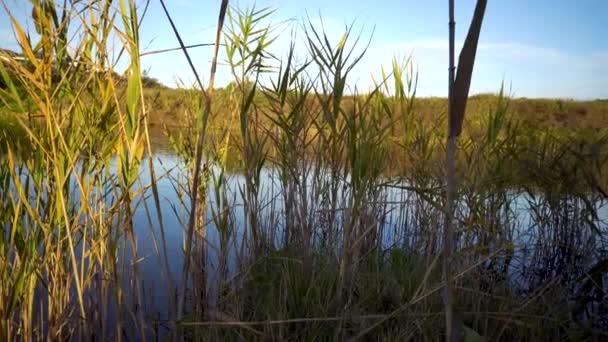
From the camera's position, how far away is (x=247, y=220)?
2125 mm

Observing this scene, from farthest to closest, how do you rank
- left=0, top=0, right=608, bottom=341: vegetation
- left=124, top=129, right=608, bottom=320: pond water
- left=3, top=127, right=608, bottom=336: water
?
left=124, top=129, right=608, bottom=320: pond water → left=3, top=127, right=608, bottom=336: water → left=0, top=0, right=608, bottom=341: vegetation

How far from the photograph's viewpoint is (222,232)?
1.77m

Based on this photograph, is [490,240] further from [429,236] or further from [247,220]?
[247,220]

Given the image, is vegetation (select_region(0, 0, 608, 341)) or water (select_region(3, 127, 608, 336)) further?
water (select_region(3, 127, 608, 336))

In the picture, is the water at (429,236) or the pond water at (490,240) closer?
the water at (429,236)

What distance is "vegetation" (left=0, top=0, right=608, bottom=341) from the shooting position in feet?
3.55

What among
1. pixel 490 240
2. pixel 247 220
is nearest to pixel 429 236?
pixel 490 240

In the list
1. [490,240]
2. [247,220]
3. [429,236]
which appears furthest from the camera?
[490,240]

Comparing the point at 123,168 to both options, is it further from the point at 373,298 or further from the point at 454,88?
the point at 373,298

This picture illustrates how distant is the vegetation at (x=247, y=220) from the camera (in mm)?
1081

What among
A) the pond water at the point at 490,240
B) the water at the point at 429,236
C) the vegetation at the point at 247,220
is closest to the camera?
the vegetation at the point at 247,220

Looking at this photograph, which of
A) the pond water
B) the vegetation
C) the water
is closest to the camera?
the vegetation

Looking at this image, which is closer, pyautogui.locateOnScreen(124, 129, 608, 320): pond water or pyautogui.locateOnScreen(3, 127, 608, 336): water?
pyautogui.locateOnScreen(3, 127, 608, 336): water

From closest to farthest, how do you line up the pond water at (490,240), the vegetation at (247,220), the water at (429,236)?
1. the vegetation at (247,220)
2. the water at (429,236)
3. the pond water at (490,240)
